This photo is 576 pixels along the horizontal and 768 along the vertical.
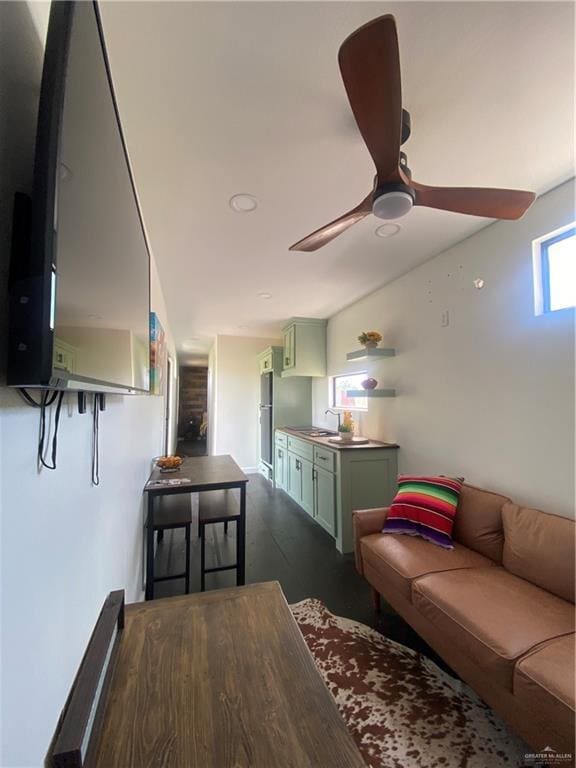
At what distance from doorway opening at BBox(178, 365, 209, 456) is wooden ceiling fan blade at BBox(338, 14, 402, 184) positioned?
30.5 feet

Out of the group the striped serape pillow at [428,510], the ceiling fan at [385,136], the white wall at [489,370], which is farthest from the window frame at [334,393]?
the ceiling fan at [385,136]

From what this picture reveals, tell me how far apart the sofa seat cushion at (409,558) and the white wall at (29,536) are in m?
1.47

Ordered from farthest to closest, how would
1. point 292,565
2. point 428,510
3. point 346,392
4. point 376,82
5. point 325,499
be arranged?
1. point 346,392
2. point 325,499
3. point 292,565
4. point 428,510
5. point 376,82

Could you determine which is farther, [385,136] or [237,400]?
[237,400]

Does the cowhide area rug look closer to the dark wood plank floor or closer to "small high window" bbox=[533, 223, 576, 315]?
the dark wood plank floor

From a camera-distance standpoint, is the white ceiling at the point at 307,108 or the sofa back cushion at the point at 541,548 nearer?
the white ceiling at the point at 307,108

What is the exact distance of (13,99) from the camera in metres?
0.51

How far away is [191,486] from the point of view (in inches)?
83.7

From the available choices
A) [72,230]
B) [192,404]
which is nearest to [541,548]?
[72,230]

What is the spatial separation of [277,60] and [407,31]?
17.1 inches

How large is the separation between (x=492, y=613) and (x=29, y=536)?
1693 millimetres

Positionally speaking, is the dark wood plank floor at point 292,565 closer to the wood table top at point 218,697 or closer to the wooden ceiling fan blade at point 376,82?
the wood table top at point 218,697

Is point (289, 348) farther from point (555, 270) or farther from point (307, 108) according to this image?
point (307, 108)

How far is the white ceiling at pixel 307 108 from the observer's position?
100cm
